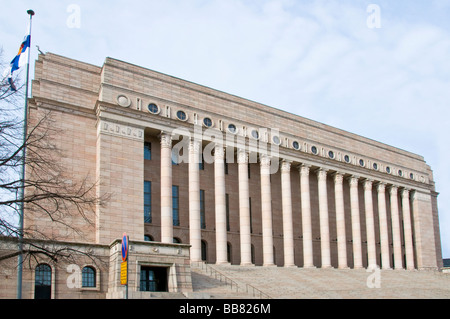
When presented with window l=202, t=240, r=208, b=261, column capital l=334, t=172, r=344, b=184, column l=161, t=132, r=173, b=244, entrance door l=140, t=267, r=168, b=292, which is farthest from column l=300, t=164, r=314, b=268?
entrance door l=140, t=267, r=168, b=292

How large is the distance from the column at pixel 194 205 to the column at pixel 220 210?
1.85m

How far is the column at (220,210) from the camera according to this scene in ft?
149

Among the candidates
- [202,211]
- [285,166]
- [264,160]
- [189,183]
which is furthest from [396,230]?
[189,183]

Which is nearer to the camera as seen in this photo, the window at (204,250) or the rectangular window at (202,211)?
the window at (204,250)

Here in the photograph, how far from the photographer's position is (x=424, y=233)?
67.9m

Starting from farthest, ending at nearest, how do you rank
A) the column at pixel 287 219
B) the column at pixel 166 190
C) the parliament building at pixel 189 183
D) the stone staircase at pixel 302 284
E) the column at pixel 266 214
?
the column at pixel 287 219 < the column at pixel 266 214 < the column at pixel 166 190 < the stone staircase at pixel 302 284 < the parliament building at pixel 189 183

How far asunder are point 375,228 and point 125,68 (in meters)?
37.2

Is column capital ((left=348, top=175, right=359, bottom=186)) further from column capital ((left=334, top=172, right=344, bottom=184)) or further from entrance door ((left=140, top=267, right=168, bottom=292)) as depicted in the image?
entrance door ((left=140, top=267, right=168, bottom=292))

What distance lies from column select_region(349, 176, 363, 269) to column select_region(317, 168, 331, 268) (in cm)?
447

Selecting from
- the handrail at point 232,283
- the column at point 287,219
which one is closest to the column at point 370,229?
the column at point 287,219

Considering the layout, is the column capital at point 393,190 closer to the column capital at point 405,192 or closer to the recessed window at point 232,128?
the column capital at point 405,192

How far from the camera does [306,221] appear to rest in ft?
174

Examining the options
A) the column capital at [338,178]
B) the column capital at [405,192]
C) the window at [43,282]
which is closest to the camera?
the window at [43,282]

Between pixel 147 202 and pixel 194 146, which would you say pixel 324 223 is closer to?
pixel 194 146
